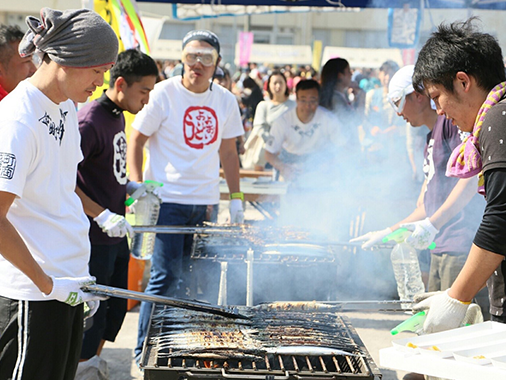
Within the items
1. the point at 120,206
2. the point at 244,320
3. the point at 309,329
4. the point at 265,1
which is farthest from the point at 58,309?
the point at 265,1

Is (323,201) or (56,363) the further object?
(323,201)

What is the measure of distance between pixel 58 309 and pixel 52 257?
22 centimetres

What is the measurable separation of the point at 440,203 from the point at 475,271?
65.6 inches

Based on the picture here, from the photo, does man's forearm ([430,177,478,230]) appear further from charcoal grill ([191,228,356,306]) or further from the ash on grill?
the ash on grill

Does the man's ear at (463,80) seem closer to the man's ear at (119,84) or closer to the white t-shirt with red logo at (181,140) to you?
the man's ear at (119,84)

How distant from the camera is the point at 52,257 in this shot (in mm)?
2406

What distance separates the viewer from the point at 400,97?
3922 mm

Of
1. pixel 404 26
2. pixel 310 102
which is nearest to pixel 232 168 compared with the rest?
pixel 310 102

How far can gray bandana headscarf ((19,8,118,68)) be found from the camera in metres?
2.33

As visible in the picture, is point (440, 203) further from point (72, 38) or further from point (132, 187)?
point (72, 38)

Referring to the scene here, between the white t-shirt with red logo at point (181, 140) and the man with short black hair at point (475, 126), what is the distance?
96.0 inches

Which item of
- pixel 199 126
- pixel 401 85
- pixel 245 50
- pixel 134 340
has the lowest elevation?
pixel 134 340

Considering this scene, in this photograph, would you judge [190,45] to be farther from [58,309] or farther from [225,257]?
[58,309]

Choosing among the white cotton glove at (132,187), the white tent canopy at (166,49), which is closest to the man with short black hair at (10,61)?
the white cotton glove at (132,187)
